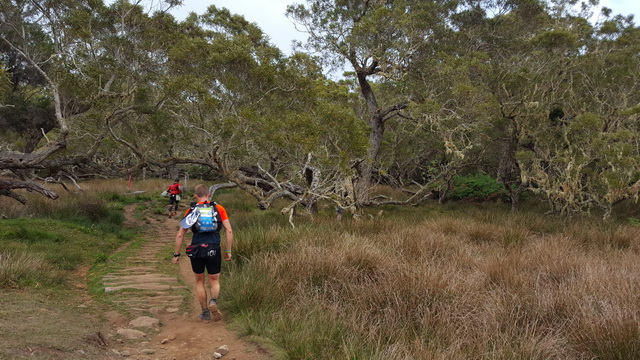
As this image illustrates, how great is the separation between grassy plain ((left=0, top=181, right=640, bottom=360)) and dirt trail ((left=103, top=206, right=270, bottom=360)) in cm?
29

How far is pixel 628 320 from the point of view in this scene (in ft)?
13.0

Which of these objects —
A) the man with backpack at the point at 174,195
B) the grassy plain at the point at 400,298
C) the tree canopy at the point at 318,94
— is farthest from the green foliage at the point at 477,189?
the man with backpack at the point at 174,195

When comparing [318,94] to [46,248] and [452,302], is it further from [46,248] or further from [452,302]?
[452,302]

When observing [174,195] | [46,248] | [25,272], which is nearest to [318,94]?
[174,195]

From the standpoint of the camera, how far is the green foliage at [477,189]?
18922mm

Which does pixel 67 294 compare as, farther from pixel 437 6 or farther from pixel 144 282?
pixel 437 6

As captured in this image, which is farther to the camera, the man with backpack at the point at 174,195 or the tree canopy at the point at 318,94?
the man with backpack at the point at 174,195

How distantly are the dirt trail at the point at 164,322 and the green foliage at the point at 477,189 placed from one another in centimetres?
1546

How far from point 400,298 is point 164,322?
3.06 meters

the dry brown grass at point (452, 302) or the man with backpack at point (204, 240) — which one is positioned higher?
the man with backpack at point (204, 240)

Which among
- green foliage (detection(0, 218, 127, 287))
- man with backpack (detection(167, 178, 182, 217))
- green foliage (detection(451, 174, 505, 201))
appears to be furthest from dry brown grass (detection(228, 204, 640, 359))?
green foliage (detection(451, 174, 505, 201))

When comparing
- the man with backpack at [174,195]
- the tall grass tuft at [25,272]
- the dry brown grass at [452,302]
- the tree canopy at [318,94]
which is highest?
the tree canopy at [318,94]

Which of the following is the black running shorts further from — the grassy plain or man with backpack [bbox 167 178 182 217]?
man with backpack [bbox 167 178 182 217]

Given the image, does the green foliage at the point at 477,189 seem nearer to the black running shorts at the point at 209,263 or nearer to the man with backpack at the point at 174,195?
the man with backpack at the point at 174,195
